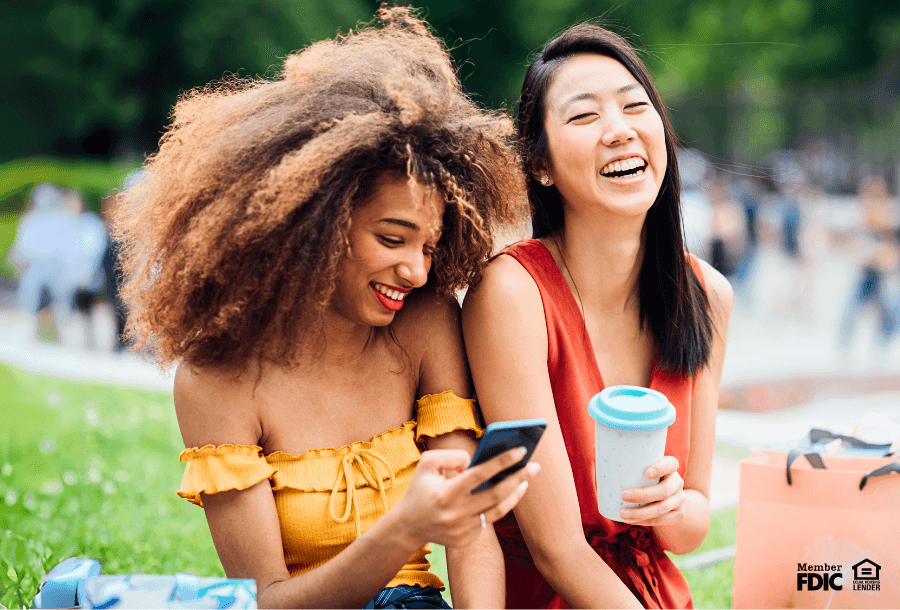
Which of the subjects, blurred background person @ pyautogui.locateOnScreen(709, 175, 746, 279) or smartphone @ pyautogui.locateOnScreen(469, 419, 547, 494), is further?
blurred background person @ pyautogui.locateOnScreen(709, 175, 746, 279)

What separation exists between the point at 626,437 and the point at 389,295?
698 mm

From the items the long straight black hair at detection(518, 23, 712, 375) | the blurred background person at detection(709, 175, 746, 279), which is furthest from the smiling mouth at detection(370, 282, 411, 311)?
the blurred background person at detection(709, 175, 746, 279)

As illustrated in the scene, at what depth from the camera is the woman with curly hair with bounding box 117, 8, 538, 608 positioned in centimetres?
203

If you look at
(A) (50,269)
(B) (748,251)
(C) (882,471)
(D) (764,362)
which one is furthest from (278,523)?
(B) (748,251)

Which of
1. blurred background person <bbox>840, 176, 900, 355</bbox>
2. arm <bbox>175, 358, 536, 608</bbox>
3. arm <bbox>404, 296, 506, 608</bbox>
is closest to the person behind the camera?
arm <bbox>175, 358, 536, 608</bbox>

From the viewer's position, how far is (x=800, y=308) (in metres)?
13.1

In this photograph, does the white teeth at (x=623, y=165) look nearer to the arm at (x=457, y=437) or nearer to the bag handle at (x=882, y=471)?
the arm at (x=457, y=437)

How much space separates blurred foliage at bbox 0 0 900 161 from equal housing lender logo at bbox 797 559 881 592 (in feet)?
56.5

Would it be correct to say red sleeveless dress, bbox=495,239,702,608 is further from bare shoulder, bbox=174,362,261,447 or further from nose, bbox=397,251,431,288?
bare shoulder, bbox=174,362,261,447

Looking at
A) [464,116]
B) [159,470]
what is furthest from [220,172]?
[159,470]

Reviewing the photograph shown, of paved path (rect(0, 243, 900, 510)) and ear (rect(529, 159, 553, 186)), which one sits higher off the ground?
ear (rect(529, 159, 553, 186))

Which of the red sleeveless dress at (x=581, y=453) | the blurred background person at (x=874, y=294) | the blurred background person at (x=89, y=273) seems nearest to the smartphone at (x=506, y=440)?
the red sleeveless dress at (x=581, y=453)

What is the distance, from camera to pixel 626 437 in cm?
199

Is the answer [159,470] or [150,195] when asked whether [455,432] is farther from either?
[159,470]
